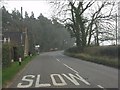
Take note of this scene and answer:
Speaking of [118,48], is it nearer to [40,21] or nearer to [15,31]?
[15,31]

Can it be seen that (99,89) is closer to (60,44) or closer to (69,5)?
(69,5)

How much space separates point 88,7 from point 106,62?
105 feet

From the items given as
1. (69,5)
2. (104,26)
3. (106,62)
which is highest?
(69,5)

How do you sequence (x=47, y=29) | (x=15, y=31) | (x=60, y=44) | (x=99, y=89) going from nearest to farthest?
(x=99, y=89)
(x=15, y=31)
(x=47, y=29)
(x=60, y=44)

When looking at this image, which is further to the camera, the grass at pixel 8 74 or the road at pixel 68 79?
the grass at pixel 8 74

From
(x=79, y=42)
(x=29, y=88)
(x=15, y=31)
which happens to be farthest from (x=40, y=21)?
(x=29, y=88)

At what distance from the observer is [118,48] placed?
35.9 meters

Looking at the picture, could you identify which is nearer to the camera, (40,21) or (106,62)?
(106,62)

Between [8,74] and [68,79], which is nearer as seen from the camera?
[68,79]

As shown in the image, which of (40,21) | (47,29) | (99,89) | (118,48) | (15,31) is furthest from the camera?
(40,21)

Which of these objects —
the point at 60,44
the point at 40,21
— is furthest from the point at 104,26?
the point at 60,44

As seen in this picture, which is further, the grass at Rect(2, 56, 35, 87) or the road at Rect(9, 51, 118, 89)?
the grass at Rect(2, 56, 35, 87)

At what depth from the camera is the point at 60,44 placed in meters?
174

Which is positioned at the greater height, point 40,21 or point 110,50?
point 40,21
